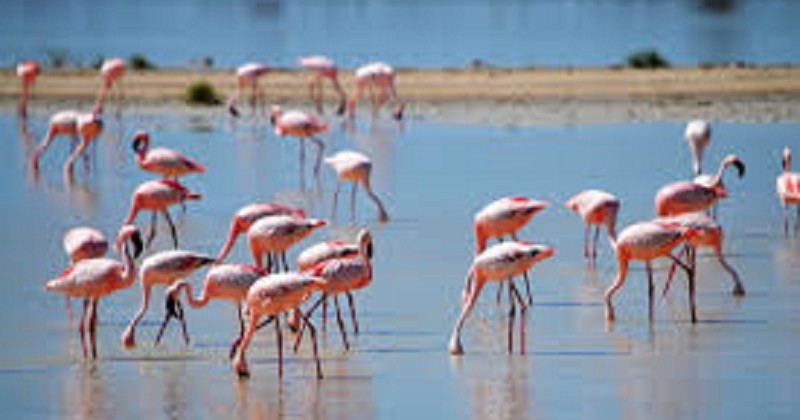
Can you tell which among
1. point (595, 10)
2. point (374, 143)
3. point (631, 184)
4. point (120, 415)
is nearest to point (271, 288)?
point (120, 415)

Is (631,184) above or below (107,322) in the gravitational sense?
above

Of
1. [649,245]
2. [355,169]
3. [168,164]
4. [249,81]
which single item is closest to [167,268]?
[649,245]

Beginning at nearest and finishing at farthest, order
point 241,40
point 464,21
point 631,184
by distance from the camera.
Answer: point 631,184
point 241,40
point 464,21

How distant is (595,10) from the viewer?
77.9 m

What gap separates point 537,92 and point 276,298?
688 inches

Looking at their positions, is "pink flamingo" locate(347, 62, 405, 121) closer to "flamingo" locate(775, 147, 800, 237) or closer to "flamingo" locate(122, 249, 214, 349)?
"flamingo" locate(775, 147, 800, 237)

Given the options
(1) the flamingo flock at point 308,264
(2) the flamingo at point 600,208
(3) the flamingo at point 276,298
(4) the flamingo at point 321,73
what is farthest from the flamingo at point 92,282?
(4) the flamingo at point 321,73

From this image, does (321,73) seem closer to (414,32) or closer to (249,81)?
(249,81)

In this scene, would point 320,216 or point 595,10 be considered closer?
point 320,216

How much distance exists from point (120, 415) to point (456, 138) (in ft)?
43.4

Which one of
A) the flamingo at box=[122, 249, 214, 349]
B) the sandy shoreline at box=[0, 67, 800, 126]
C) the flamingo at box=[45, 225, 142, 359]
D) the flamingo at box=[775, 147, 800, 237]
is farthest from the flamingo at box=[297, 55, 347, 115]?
the flamingo at box=[45, 225, 142, 359]

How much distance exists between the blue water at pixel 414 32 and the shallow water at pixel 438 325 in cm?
1596

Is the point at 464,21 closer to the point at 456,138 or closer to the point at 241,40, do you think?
the point at 241,40

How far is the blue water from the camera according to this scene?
37.5 metres
